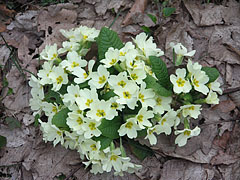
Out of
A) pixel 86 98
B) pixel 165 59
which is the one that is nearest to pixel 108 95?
pixel 86 98

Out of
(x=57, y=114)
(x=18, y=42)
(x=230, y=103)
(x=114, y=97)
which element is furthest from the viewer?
(x=18, y=42)

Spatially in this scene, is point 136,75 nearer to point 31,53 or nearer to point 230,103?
point 230,103

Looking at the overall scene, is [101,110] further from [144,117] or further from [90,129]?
[144,117]

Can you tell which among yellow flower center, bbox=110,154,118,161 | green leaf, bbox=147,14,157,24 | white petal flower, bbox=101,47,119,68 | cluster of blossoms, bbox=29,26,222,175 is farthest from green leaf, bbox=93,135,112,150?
green leaf, bbox=147,14,157,24

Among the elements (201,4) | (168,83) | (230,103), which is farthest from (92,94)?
(201,4)

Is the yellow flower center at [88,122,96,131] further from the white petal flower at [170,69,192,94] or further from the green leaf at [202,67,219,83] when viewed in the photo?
the green leaf at [202,67,219,83]
